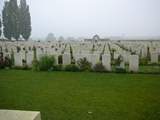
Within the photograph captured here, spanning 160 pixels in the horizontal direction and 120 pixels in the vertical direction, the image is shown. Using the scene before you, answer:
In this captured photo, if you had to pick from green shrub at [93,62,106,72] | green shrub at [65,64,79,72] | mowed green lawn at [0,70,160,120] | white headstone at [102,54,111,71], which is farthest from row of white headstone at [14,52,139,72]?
mowed green lawn at [0,70,160,120]

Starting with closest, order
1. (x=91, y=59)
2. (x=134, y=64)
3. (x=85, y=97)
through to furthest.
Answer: (x=85, y=97) < (x=134, y=64) < (x=91, y=59)

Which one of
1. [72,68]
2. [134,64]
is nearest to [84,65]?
[72,68]

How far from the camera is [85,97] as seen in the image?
16.0 ft

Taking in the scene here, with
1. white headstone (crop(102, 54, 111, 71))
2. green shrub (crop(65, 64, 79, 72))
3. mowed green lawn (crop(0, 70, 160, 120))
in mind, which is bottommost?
mowed green lawn (crop(0, 70, 160, 120))

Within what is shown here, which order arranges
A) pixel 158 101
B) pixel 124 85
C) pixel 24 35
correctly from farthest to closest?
pixel 24 35
pixel 124 85
pixel 158 101

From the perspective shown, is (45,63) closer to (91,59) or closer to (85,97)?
(91,59)

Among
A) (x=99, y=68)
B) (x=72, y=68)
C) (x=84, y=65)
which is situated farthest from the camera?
(x=84, y=65)

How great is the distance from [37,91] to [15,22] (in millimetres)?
12396

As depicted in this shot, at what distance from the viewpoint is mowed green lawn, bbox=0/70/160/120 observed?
385 centimetres

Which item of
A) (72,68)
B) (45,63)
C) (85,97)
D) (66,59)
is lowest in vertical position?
(85,97)

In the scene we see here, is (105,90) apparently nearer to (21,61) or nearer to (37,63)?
(37,63)

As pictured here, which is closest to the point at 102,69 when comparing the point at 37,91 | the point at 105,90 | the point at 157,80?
the point at 157,80

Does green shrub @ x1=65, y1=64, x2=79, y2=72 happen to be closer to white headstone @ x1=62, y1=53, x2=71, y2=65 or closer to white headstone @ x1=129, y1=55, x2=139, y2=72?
white headstone @ x1=62, y1=53, x2=71, y2=65

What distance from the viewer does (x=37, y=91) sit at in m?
5.49
